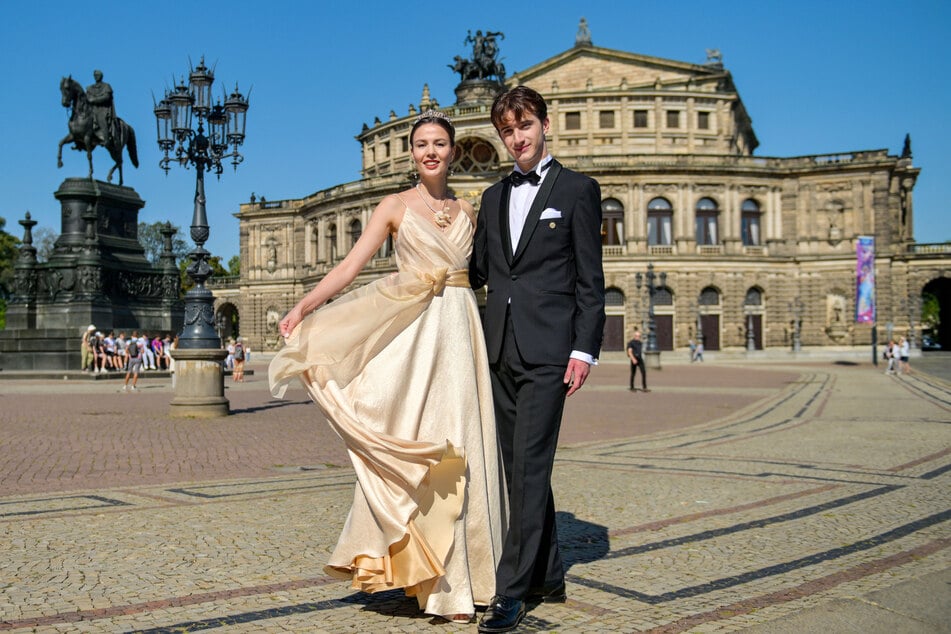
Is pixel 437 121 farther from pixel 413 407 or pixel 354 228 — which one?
pixel 354 228

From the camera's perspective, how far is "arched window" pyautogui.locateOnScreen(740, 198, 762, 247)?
58.2m

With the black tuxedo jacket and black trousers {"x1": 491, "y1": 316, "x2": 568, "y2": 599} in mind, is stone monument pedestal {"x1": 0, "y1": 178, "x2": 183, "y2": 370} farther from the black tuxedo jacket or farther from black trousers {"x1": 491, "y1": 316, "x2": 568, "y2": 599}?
black trousers {"x1": 491, "y1": 316, "x2": 568, "y2": 599}

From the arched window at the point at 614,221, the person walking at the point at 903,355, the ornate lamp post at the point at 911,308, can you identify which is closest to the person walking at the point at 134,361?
the person walking at the point at 903,355

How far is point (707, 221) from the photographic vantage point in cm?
5794

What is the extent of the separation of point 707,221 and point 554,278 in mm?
56156

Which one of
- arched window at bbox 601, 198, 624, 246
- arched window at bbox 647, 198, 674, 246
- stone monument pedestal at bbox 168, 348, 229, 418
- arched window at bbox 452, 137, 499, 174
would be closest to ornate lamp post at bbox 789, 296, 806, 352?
arched window at bbox 647, 198, 674, 246

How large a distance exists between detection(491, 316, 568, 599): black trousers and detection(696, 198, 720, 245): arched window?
55.9 m

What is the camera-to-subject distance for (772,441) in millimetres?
10961

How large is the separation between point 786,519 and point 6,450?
823 centimetres

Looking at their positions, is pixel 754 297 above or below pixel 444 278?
above

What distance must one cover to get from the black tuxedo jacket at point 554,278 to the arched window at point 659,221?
54.6m

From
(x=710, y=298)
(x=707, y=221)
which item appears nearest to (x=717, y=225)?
(x=707, y=221)

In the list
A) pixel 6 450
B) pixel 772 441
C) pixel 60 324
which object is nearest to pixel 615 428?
pixel 772 441

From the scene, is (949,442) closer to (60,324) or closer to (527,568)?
(527,568)
